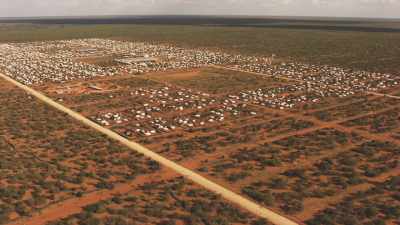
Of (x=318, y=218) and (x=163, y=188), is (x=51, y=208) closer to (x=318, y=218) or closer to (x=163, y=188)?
(x=163, y=188)

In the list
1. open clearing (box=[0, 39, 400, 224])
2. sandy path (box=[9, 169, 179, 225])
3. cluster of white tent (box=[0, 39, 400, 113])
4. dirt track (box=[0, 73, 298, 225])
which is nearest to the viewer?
sandy path (box=[9, 169, 179, 225])

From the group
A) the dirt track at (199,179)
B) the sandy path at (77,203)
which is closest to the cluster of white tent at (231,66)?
the dirt track at (199,179)

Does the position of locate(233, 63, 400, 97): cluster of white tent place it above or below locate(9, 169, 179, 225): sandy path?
above

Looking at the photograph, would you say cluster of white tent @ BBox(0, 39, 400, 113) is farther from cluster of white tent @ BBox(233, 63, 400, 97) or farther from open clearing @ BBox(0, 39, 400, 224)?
open clearing @ BBox(0, 39, 400, 224)

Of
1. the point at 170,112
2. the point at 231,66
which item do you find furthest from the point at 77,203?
the point at 231,66

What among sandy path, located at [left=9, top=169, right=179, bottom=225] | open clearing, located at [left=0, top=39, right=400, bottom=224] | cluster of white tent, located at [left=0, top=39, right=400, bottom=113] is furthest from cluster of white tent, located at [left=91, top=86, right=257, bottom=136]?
sandy path, located at [left=9, top=169, right=179, bottom=225]

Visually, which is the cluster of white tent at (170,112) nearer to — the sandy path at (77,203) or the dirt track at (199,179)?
the dirt track at (199,179)

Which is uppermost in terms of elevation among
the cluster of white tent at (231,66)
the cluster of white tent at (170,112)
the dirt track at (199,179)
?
the cluster of white tent at (231,66)

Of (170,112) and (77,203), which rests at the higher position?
(170,112)

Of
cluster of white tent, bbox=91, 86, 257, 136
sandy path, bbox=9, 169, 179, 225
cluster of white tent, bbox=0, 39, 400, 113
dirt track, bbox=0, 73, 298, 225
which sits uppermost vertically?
cluster of white tent, bbox=0, 39, 400, 113

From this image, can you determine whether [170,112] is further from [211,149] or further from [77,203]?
[77,203]

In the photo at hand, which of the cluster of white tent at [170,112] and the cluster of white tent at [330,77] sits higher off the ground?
the cluster of white tent at [330,77]
